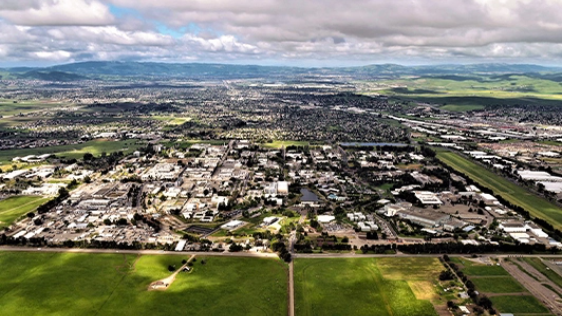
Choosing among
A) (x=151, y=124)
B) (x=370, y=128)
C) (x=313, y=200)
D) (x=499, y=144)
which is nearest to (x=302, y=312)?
(x=313, y=200)

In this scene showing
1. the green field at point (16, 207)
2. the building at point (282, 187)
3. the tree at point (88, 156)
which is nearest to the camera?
the green field at point (16, 207)

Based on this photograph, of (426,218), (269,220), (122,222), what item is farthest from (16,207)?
(426,218)

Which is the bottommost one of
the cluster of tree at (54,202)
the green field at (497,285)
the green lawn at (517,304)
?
the green lawn at (517,304)

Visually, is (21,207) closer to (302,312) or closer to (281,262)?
(281,262)

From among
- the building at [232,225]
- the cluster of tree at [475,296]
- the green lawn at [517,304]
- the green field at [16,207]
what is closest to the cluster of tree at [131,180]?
the green field at [16,207]

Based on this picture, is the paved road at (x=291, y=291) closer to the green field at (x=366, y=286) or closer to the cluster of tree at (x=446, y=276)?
the green field at (x=366, y=286)

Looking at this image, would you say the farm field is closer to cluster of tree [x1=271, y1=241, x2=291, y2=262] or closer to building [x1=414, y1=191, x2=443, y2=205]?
cluster of tree [x1=271, y1=241, x2=291, y2=262]

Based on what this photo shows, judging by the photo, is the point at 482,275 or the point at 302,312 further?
the point at 482,275
